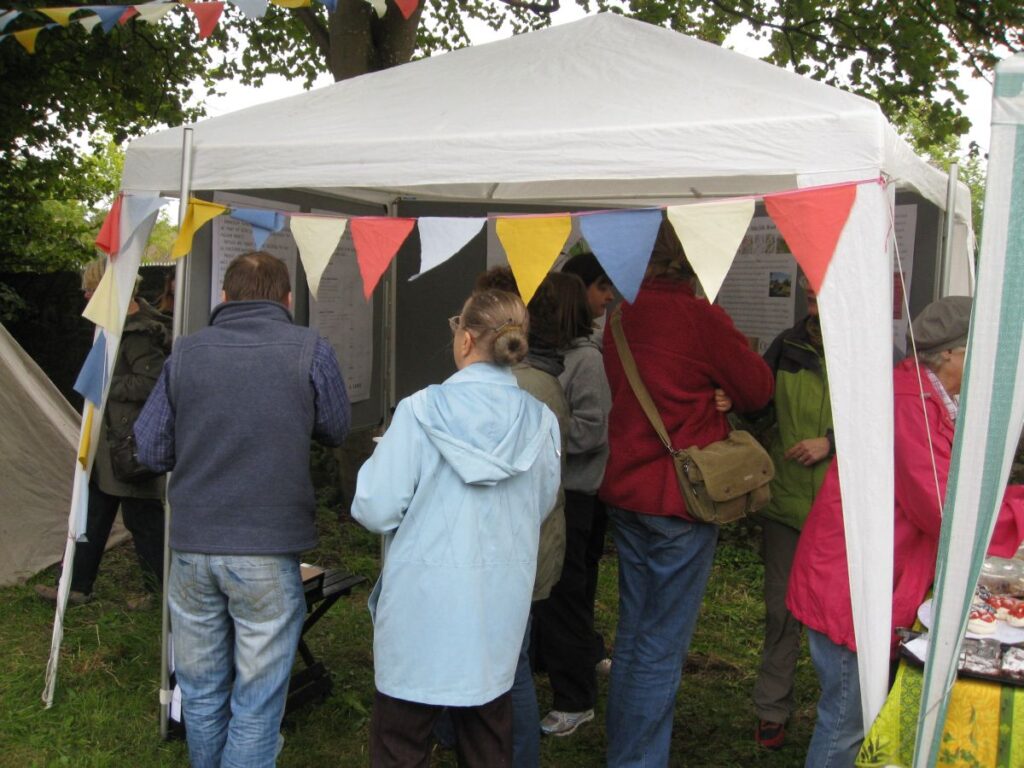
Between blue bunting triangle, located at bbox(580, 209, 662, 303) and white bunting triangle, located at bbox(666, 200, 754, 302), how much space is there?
0.25 feet

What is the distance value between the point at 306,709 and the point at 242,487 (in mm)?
1478

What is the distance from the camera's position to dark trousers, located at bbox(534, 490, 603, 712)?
3.47 metres

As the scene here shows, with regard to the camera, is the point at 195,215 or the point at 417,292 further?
the point at 417,292

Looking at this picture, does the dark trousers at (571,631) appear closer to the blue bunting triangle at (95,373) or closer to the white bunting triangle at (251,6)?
the blue bunting triangle at (95,373)

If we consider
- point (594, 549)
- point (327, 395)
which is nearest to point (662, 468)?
point (327, 395)

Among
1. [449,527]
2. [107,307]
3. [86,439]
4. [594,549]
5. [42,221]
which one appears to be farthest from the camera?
[42,221]

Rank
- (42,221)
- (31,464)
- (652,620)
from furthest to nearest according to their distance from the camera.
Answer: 1. (42,221)
2. (31,464)
3. (652,620)

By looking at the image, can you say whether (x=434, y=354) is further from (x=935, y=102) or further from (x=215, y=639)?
(x=935, y=102)

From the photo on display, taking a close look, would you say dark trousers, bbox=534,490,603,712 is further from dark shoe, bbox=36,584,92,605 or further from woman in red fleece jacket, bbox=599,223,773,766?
dark shoe, bbox=36,584,92,605

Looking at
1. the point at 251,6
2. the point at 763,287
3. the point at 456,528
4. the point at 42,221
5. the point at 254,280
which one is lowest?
the point at 456,528

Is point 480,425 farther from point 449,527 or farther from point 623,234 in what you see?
point 623,234

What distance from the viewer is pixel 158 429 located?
263cm

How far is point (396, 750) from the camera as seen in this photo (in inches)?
91.1

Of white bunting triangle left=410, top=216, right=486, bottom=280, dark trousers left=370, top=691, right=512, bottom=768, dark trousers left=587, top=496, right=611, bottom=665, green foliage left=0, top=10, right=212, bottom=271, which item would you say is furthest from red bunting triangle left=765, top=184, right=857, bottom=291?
green foliage left=0, top=10, right=212, bottom=271
